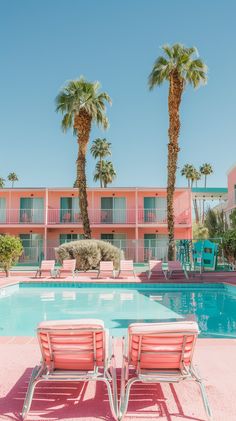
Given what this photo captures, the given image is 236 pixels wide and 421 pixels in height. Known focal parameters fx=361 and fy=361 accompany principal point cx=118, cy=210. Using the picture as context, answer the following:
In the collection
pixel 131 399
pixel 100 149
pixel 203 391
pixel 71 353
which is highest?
pixel 100 149

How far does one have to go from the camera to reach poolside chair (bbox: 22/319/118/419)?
2930mm

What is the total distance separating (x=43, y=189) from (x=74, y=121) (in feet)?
22.8

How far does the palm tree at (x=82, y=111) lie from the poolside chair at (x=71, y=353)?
1778cm

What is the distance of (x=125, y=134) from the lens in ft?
78.6

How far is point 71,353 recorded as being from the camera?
3.06 meters

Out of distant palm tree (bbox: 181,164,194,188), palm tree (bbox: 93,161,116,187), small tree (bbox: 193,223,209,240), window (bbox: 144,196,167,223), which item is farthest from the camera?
distant palm tree (bbox: 181,164,194,188)

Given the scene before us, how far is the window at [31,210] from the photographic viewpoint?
88.4 feet

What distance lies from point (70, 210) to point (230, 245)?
14.4m

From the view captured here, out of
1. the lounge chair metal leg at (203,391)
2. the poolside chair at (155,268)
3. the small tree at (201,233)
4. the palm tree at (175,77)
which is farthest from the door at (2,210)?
the lounge chair metal leg at (203,391)

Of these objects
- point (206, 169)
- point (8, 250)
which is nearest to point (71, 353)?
point (8, 250)

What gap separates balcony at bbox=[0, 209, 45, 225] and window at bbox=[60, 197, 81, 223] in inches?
61.8

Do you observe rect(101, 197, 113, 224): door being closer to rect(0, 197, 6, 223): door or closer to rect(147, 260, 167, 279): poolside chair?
rect(0, 197, 6, 223): door

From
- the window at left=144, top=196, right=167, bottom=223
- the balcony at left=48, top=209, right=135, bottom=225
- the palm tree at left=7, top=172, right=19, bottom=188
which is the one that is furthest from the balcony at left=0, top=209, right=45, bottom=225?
the palm tree at left=7, top=172, right=19, bottom=188

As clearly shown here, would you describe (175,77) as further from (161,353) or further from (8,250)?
(161,353)
